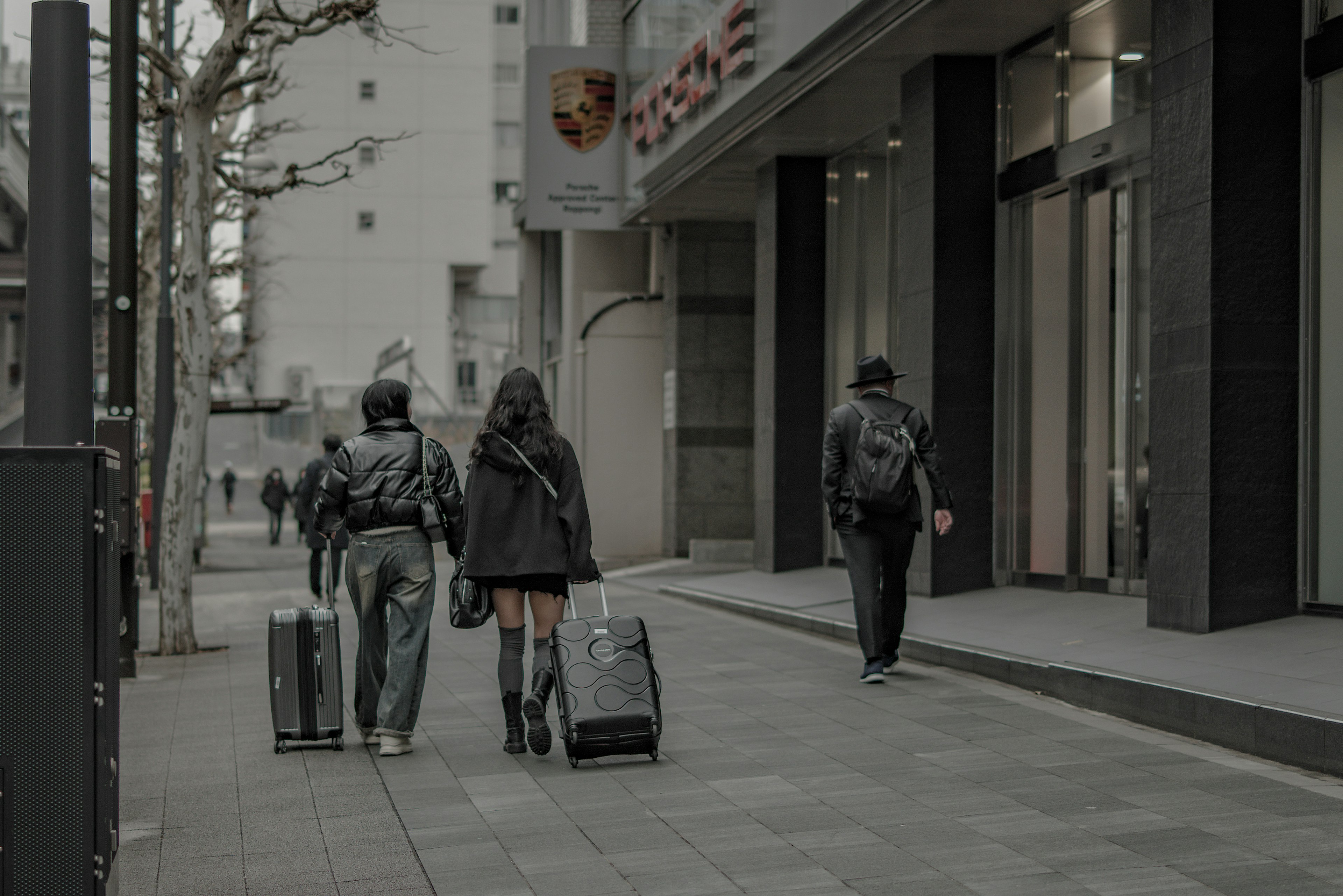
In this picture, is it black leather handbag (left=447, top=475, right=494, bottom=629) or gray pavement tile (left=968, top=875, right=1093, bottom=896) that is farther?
black leather handbag (left=447, top=475, right=494, bottom=629)

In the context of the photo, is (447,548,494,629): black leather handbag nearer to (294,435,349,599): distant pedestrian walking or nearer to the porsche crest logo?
(294,435,349,599): distant pedestrian walking

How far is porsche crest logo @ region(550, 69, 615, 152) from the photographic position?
65.2ft

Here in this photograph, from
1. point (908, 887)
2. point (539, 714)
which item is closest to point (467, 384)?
point (539, 714)

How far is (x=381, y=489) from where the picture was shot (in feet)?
21.5

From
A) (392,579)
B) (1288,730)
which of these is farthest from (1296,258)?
(392,579)

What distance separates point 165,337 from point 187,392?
4.78 m

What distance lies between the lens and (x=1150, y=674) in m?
7.25

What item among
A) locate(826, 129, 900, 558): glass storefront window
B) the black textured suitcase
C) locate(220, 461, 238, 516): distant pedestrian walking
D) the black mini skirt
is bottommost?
locate(220, 461, 238, 516): distant pedestrian walking

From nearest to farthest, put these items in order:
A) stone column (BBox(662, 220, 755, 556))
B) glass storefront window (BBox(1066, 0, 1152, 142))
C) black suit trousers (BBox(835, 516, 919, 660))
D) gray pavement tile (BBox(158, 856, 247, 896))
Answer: gray pavement tile (BBox(158, 856, 247, 896)) → black suit trousers (BBox(835, 516, 919, 660)) → glass storefront window (BBox(1066, 0, 1152, 142)) → stone column (BBox(662, 220, 755, 556))

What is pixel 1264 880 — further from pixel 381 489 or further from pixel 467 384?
pixel 467 384

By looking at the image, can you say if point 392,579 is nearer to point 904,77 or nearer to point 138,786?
point 138,786

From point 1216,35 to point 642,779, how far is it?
18.3 ft

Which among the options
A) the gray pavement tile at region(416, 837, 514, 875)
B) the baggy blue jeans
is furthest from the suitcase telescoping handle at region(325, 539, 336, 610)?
the gray pavement tile at region(416, 837, 514, 875)

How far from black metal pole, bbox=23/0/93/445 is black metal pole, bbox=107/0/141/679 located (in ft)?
17.8
